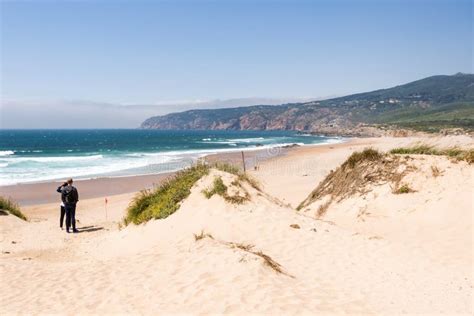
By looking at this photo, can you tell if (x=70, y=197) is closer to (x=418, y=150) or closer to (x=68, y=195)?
(x=68, y=195)

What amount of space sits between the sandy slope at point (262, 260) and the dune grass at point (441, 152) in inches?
12.1

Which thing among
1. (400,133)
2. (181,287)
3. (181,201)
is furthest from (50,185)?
(400,133)

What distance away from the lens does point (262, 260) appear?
736 centimetres

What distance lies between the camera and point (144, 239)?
36.3 ft

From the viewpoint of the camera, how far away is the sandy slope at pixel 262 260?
640 cm

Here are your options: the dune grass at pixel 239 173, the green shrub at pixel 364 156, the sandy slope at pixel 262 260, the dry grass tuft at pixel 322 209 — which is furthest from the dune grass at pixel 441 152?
the dune grass at pixel 239 173

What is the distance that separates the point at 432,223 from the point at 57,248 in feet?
34.4

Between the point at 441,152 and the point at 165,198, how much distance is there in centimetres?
895

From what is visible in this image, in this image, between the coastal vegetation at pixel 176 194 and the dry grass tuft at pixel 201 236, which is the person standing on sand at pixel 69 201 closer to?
the coastal vegetation at pixel 176 194

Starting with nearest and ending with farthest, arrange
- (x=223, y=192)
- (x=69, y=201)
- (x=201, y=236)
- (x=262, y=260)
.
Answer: (x=262, y=260)
(x=201, y=236)
(x=223, y=192)
(x=69, y=201)

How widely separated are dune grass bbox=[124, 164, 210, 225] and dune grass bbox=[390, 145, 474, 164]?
670 centimetres

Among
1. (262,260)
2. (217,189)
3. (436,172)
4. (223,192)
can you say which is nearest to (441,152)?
(436,172)

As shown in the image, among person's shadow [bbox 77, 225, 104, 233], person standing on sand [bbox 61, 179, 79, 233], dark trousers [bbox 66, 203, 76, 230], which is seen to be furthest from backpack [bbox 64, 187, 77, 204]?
person's shadow [bbox 77, 225, 104, 233]

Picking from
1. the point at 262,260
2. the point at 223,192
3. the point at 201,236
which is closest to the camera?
the point at 262,260
